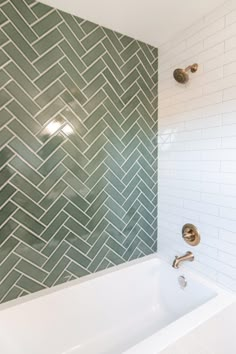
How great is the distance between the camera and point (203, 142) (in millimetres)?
1449

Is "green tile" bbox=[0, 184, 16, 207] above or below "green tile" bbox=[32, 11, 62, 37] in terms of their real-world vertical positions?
below

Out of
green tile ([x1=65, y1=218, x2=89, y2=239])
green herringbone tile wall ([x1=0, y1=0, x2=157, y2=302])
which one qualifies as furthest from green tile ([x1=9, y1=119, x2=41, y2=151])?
green tile ([x1=65, y1=218, x2=89, y2=239])

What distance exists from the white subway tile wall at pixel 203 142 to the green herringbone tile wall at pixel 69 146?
169 millimetres

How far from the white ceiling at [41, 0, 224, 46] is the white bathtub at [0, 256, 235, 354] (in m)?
1.77

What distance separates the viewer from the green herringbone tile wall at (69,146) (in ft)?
4.14

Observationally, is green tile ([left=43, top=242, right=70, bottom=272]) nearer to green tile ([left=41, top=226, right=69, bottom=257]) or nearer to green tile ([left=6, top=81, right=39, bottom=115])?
green tile ([left=41, top=226, right=69, bottom=257])

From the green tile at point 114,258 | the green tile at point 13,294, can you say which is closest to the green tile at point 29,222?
the green tile at point 13,294

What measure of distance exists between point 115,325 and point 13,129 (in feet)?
5.06

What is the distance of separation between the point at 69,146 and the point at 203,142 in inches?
35.8

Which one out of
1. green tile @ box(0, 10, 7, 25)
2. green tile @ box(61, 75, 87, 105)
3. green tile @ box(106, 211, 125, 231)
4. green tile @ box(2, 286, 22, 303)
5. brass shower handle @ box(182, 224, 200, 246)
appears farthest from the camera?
green tile @ box(106, 211, 125, 231)

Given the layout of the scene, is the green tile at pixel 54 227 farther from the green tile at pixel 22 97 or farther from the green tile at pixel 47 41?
the green tile at pixel 47 41

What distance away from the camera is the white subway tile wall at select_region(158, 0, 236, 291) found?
129 cm

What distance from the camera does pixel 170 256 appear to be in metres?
1.78

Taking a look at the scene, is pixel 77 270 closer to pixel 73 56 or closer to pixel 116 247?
pixel 116 247
